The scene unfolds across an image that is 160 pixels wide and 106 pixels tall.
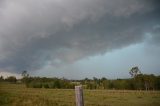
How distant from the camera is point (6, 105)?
66.5 ft

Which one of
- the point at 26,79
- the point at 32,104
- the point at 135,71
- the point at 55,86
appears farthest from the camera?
the point at 26,79

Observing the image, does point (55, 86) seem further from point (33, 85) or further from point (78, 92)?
point (78, 92)

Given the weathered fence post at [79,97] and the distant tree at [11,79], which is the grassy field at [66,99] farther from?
the distant tree at [11,79]

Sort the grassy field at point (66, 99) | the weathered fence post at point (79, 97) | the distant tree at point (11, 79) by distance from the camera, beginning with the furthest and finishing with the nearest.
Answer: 1. the distant tree at point (11, 79)
2. the grassy field at point (66, 99)
3. the weathered fence post at point (79, 97)

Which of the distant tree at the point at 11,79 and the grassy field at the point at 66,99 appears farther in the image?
the distant tree at the point at 11,79

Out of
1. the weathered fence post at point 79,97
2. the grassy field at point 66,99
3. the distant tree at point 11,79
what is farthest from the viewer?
the distant tree at point 11,79

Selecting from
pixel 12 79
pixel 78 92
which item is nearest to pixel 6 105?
pixel 78 92

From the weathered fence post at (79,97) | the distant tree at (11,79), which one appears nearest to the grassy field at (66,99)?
the weathered fence post at (79,97)

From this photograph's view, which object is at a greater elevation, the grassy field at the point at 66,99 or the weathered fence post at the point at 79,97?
the weathered fence post at the point at 79,97

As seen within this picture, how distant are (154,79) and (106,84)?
55.2 ft

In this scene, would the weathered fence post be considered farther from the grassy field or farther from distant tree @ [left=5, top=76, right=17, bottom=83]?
distant tree @ [left=5, top=76, right=17, bottom=83]

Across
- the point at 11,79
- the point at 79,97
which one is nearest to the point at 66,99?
the point at 79,97

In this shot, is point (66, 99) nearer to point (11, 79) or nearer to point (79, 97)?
point (79, 97)

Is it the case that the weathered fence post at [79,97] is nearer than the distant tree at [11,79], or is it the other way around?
the weathered fence post at [79,97]
